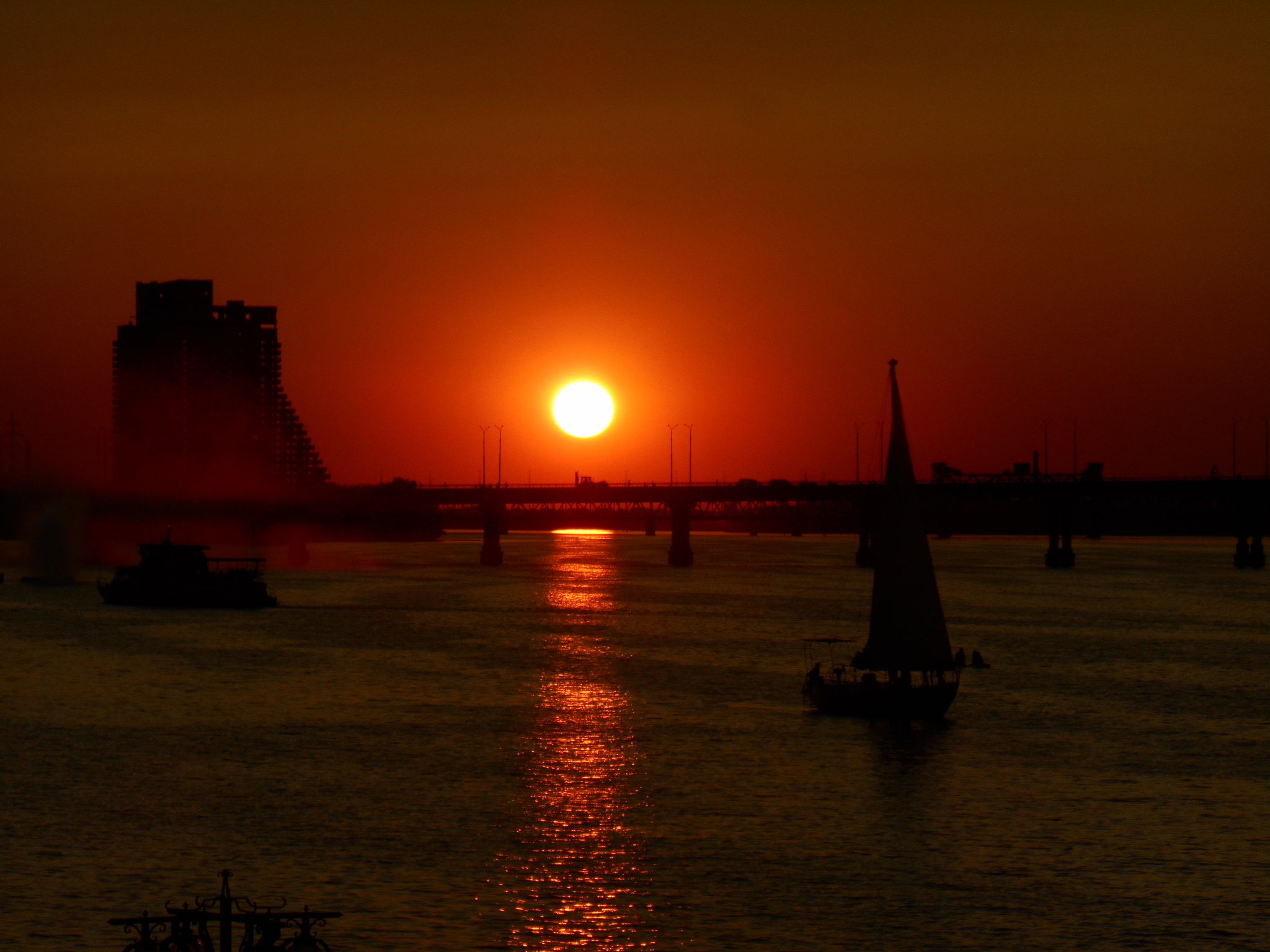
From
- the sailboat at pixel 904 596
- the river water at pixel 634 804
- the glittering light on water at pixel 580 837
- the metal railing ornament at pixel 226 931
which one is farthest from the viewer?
the sailboat at pixel 904 596

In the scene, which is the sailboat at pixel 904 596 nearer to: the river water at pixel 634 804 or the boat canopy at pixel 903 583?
the boat canopy at pixel 903 583

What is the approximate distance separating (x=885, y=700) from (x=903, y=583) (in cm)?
660

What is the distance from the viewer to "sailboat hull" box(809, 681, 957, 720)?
7500 centimetres

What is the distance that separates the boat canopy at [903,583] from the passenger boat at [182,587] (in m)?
110

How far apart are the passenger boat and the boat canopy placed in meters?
110

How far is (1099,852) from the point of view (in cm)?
4950

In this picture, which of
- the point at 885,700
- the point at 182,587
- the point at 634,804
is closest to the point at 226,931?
the point at 634,804

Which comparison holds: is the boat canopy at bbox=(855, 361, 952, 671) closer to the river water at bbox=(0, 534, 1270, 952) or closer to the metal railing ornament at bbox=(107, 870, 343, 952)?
the river water at bbox=(0, 534, 1270, 952)

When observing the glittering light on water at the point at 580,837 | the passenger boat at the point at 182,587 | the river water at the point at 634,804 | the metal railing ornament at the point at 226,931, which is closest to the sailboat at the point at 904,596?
the river water at the point at 634,804

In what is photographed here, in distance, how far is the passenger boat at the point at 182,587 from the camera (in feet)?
562

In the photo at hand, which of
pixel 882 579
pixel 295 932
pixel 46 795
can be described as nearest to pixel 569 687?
pixel 882 579

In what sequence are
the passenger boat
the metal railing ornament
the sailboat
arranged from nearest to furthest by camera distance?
the metal railing ornament
the sailboat
the passenger boat

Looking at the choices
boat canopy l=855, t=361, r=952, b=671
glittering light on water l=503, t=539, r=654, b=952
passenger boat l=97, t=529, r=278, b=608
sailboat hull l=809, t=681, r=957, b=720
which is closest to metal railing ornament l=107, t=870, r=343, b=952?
glittering light on water l=503, t=539, r=654, b=952

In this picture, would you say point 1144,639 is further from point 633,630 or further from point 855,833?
point 855,833
